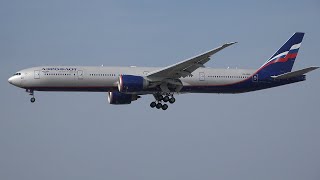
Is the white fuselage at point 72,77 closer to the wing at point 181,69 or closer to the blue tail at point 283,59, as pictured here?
the wing at point 181,69

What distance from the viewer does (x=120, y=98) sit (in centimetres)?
7250

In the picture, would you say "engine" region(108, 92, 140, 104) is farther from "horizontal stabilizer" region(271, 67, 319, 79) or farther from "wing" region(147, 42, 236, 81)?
"horizontal stabilizer" region(271, 67, 319, 79)

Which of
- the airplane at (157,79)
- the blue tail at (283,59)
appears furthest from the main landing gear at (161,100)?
the blue tail at (283,59)

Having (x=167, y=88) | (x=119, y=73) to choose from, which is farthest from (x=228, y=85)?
(x=119, y=73)

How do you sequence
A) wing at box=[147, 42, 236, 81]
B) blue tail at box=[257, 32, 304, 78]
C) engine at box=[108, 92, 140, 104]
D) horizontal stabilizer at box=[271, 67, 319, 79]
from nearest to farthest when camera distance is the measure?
1. wing at box=[147, 42, 236, 81]
2. horizontal stabilizer at box=[271, 67, 319, 79]
3. engine at box=[108, 92, 140, 104]
4. blue tail at box=[257, 32, 304, 78]

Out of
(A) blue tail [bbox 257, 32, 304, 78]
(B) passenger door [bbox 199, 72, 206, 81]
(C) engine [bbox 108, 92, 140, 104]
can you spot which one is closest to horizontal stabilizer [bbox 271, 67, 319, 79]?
(A) blue tail [bbox 257, 32, 304, 78]

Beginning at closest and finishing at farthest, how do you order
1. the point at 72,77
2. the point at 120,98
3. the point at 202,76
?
the point at 72,77 → the point at 202,76 → the point at 120,98

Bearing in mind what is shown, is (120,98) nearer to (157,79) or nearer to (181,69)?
(157,79)

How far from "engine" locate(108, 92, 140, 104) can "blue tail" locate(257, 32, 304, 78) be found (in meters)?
12.4

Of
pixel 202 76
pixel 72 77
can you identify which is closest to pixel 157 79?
pixel 202 76

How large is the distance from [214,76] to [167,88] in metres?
4.93

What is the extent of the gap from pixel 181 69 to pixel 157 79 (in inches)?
95.3

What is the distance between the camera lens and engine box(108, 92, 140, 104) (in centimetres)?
7225

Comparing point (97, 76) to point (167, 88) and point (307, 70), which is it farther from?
point (307, 70)
